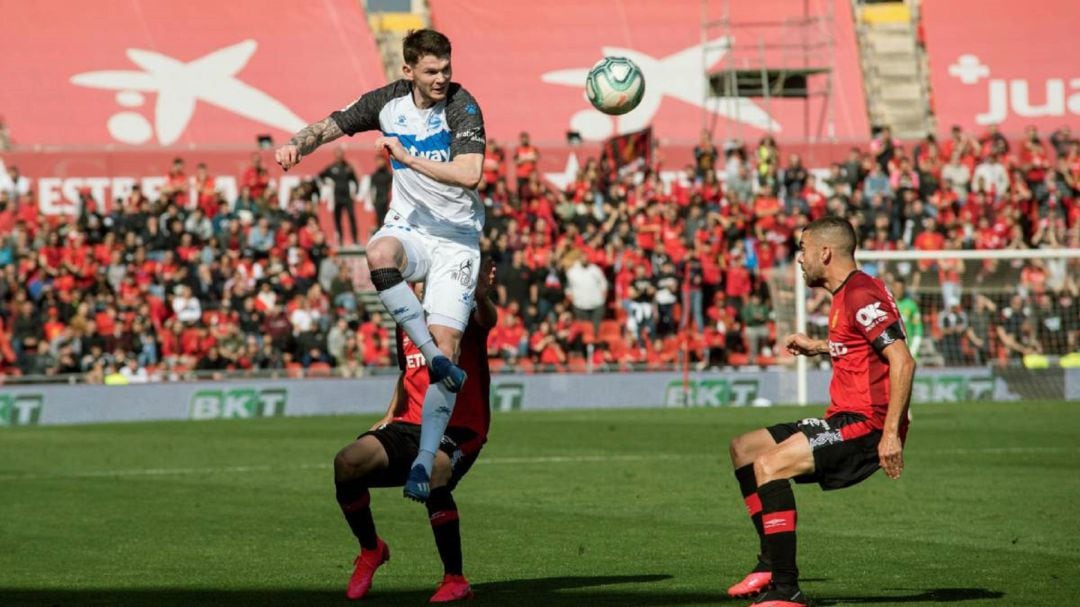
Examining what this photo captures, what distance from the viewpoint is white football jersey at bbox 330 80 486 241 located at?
9.21m

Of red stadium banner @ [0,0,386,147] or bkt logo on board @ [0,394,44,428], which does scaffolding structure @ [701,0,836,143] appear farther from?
bkt logo on board @ [0,394,44,428]

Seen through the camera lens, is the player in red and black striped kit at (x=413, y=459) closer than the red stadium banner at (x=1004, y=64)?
Yes

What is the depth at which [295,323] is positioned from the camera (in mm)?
28391

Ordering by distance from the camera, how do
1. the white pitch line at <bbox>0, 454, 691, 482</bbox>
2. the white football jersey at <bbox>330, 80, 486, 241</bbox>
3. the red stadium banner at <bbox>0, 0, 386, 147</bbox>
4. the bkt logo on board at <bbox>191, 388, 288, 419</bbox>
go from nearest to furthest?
the white football jersey at <bbox>330, 80, 486, 241</bbox>
the white pitch line at <bbox>0, 454, 691, 482</bbox>
the bkt logo on board at <bbox>191, 388, 288, 419</bbox>
the red stadium banner at <bbox>0, 0, 386, 147</bbox>

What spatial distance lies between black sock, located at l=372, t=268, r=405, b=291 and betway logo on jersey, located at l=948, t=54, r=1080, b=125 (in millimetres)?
33883

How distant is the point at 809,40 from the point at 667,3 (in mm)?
3550

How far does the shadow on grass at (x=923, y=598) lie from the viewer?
834cm

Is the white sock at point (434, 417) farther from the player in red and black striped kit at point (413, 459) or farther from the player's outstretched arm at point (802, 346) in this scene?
the player's outstretched arm at point (802, 346)

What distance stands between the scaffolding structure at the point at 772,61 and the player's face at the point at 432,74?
2911 centimetres

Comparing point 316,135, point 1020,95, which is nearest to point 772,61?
point 1020,95

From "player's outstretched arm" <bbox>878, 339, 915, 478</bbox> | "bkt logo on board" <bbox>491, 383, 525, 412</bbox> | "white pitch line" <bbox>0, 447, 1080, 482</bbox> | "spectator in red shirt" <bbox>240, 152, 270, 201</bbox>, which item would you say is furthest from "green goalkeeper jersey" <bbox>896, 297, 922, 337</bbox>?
"player's outstretched arm" <bbox>878, 339, 915, 478</bbox>

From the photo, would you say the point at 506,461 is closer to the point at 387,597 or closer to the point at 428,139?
the point at 428,139

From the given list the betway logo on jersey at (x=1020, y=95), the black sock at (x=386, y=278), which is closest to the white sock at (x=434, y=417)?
the black sock at (x=386, y=278)

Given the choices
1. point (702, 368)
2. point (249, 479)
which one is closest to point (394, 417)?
point (249, 479)
